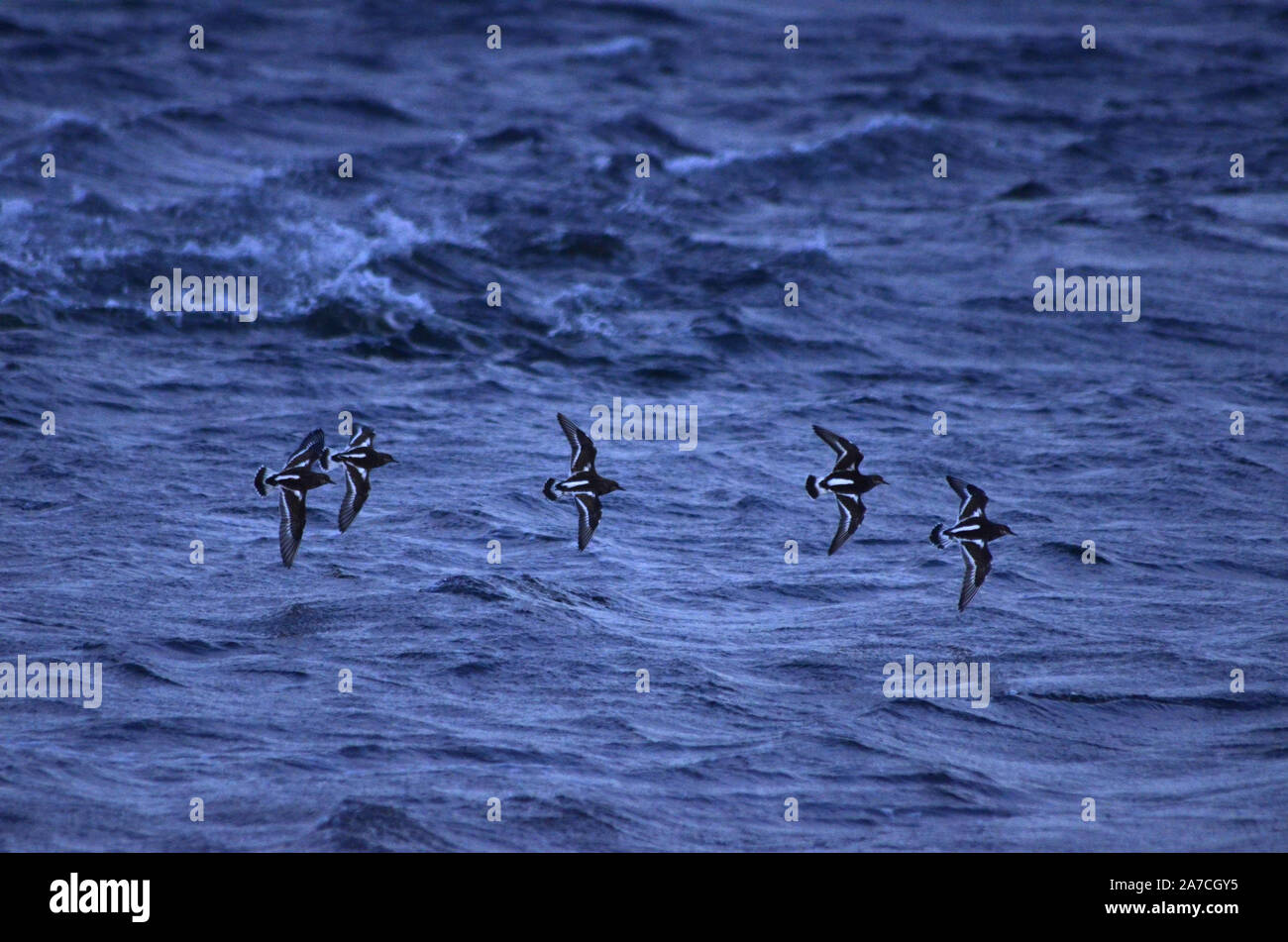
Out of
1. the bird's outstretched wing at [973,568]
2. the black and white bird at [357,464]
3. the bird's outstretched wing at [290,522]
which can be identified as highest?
the black and white bird at [357,464]

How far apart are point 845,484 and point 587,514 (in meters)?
2.06

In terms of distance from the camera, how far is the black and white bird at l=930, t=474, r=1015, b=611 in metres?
12.2

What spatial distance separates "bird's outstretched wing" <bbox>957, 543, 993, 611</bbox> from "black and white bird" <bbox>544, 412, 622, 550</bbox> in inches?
112

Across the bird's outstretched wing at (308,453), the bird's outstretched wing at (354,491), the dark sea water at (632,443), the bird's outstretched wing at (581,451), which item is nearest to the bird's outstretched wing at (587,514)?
the bird's outstretched wing at (581,451)

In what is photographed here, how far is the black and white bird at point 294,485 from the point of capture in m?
12.1

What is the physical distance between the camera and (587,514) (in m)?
12.4

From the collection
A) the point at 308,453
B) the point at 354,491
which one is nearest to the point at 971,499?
the point at 354,491

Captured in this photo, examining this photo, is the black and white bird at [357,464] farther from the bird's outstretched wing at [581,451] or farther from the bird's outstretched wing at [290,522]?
the bird's outstretched wing at [581,451]

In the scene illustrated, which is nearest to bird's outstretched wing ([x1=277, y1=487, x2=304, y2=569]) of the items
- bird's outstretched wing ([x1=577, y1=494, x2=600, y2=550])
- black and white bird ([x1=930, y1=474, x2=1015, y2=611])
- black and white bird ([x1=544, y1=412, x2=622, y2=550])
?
black and white bird ([x1=544, y1=412, x2=622, y2=550])

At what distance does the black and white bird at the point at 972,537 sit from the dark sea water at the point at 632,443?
0.44 metres

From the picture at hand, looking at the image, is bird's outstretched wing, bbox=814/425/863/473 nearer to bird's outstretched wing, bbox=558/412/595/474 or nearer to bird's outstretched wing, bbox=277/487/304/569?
bird's outstretched wing, bbox=558/412/595/474

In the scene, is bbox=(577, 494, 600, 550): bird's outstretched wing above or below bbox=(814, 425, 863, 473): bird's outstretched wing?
below

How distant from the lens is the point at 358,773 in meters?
9.45
